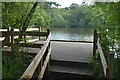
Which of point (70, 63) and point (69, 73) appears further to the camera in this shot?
point (70, 63)

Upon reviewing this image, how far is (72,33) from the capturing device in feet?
24.2

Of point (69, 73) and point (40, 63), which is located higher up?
point (40, 63)

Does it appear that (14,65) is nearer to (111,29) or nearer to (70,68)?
(70,68)

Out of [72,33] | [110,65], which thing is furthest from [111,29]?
[72,33]

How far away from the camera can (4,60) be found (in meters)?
3.63

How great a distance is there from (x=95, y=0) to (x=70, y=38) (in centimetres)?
430

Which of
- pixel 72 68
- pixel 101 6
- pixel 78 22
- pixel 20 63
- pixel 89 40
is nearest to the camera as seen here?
pixel 101 6

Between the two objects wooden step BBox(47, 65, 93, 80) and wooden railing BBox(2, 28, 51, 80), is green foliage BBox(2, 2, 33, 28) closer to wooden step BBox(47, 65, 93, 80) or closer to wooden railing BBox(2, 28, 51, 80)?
wooden railing BBox(2, 28, 51, 80)

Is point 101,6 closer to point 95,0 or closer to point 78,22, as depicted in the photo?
point 95,0

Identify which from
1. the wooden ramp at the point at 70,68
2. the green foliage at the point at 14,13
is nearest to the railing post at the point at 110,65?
the wooden ramp at the point at 70,68

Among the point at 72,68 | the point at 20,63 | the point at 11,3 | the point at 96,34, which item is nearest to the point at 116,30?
the point at 96,34

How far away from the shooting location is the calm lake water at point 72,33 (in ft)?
22.9

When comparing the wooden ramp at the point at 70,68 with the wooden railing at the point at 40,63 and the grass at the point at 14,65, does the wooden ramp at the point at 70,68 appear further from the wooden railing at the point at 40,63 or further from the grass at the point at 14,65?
the grass at the point at 14,65

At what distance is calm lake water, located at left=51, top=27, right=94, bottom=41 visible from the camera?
22.9ft
